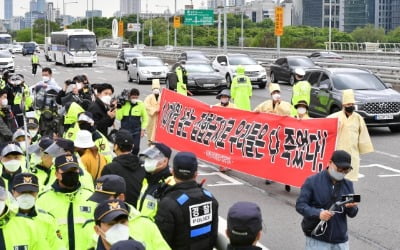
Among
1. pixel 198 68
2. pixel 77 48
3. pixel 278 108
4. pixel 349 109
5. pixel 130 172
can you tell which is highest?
pixel 77 48

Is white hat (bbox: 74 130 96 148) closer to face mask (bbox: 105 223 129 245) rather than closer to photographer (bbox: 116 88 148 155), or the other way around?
face mask (bbox: 105 223 129 245)

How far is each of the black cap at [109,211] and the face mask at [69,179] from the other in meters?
1.33

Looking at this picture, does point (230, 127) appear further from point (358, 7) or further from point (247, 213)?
point (358, 7)

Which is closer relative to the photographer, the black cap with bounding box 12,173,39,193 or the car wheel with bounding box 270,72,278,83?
the black cap with bounding box 12,173,39,193

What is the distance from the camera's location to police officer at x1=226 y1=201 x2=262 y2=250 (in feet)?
13.8

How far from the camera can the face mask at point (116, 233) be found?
4211 mm

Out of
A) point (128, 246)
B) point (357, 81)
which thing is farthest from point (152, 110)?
point (128, 246)

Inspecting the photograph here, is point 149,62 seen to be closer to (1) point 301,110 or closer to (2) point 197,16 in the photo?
(1) point 301,110

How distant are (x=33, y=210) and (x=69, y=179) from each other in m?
0.52

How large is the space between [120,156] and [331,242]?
2121 mm

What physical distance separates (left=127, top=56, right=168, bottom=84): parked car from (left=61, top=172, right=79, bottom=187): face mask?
1285 inches

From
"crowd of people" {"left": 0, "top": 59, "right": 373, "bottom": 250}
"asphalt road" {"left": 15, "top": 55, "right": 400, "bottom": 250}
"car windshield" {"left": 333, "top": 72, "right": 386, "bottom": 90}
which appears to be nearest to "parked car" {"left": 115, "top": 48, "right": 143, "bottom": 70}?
"car windshield" {"left": 333, "top": 72, "right": 386, "bottom": 90}

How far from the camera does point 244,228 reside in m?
4.21

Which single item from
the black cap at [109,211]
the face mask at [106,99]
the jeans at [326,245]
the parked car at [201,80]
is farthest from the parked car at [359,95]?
the black cap at [109,211]
